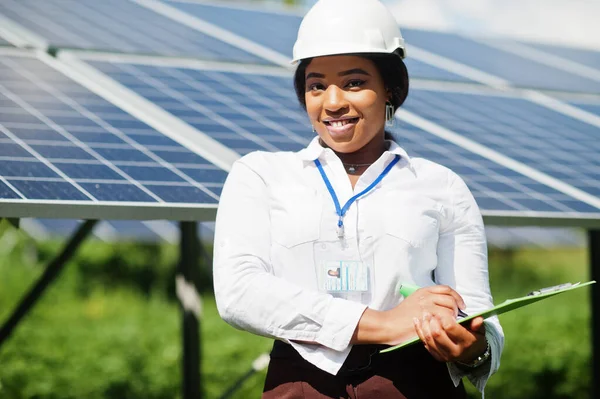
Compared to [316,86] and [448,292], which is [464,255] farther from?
[316,86]

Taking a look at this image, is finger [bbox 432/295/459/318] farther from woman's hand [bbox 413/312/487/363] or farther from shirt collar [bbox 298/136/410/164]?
shirt collar [bbox 298/136/410/164]

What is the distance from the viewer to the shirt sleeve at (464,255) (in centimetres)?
278

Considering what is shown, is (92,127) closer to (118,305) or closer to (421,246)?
(421,246)

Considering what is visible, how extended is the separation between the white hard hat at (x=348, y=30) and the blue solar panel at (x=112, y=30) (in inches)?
148

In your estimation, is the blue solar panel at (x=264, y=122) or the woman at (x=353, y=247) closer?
the woman at (x=353, y=247)

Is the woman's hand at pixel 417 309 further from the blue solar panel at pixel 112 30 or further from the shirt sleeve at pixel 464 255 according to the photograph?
the blue solar panel at pixel 112 30

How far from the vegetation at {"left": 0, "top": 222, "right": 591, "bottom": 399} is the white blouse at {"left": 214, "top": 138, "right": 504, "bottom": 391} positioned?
685 cm

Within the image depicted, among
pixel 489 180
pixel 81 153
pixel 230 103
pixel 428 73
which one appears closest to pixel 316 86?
pixel 81 153

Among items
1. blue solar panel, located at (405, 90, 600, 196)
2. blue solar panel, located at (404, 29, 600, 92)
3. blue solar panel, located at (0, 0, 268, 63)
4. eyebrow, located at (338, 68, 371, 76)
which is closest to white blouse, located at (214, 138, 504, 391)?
eyebrow, located at (338, 68, 371, 76)

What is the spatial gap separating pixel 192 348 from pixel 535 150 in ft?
8.35

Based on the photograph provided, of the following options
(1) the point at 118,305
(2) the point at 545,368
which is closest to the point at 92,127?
(2) the point at 545,368

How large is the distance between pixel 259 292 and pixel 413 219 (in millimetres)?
476

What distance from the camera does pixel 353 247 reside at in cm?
270

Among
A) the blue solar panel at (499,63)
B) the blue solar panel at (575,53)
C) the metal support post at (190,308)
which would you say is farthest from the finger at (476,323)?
the blue solar panel at (575,53)
